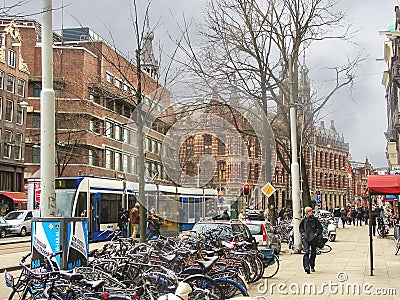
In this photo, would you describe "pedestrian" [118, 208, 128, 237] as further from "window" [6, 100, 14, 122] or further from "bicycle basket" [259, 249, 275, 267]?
"window" [6, 100, 14, 122]

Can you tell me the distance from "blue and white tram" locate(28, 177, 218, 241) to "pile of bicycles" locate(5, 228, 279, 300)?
12574 millimetres

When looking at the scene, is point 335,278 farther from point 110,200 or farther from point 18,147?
point 18,147

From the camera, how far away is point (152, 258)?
10.8 meters

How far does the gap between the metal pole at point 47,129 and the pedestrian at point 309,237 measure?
7.70 meters

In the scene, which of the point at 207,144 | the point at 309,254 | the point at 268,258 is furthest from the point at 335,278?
the point at 207,144

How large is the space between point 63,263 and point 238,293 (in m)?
3.31

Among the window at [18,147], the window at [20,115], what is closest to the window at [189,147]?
the window at [18,147]

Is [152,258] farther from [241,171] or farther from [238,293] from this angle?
[241,171]

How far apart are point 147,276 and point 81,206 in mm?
20821

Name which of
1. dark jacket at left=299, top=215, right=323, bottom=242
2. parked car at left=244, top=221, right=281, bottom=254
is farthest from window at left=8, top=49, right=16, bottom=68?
dark jacket at left=299, top=215, right=323, bottom=242

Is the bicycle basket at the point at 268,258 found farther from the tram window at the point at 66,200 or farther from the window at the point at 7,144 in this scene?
the window at the point at 7,144

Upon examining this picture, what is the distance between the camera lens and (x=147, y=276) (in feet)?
26.1

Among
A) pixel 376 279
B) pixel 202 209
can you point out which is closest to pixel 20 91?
pixel 202 209

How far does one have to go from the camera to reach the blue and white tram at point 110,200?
27797 mm
